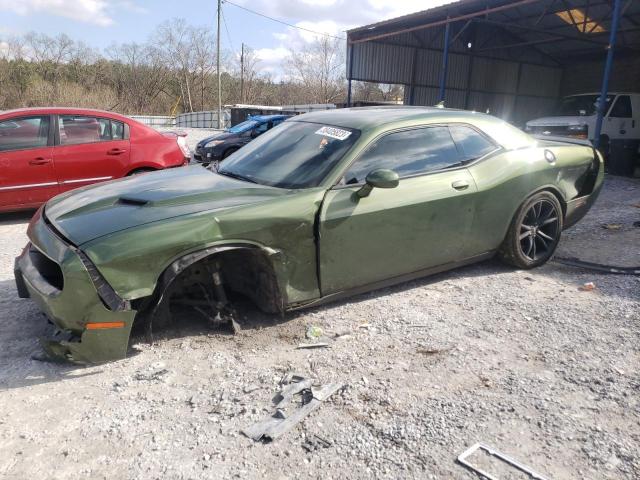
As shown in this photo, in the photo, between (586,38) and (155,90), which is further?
(155,90)

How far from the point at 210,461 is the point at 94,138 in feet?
19.5

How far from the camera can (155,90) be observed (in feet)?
174

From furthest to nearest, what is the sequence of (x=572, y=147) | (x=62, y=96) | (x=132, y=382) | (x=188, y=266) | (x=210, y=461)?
(x=62, y=96) → (x=572, y=147) → (x=188, y=266) → (x=132, y=382) → (x=210, y=461)

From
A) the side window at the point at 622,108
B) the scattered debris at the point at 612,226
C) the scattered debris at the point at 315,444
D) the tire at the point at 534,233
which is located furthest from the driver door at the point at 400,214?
the side window at the point at 622,108

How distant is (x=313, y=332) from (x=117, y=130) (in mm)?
5104

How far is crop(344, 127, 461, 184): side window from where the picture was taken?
377cm

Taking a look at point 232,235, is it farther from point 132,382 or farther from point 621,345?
point 621,345

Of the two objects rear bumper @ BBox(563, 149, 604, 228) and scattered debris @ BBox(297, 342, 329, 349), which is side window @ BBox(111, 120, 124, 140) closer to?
scattered debris @ BBox(297, 342, 329, 349)

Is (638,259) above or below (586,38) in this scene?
below

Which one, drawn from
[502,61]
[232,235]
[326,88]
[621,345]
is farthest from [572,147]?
[326,88]

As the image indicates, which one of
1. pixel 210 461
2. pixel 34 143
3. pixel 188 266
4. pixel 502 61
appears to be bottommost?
pixel 210 461

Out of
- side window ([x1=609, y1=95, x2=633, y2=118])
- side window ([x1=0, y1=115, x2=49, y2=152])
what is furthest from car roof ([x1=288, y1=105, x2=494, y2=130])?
side window ([x1=609, y1=95, x2=633, y2=118])

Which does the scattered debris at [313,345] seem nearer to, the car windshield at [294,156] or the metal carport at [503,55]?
the car windshield at [294,156]

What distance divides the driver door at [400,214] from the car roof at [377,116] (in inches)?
5.0
